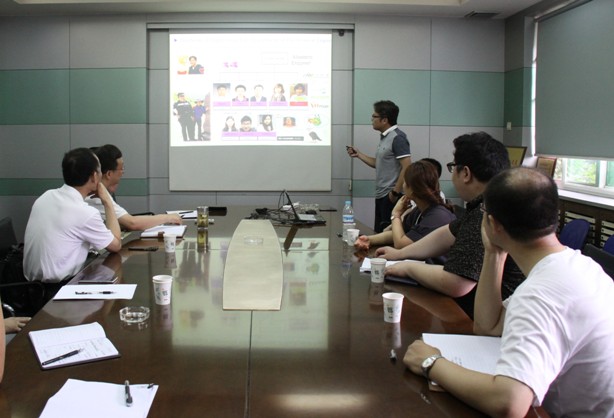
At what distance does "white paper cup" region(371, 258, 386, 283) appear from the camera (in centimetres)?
244

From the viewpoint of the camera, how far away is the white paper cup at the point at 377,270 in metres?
2.44

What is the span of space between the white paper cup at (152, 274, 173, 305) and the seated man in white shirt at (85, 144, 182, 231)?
5.83ft

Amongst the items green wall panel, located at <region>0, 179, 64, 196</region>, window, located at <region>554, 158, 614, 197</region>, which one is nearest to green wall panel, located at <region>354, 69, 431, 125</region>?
window, located at <region>554, 158, 614, 197</region>

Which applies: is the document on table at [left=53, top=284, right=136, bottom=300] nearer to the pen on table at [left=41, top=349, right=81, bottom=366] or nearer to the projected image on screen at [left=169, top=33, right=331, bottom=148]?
the pen on table at [left=41, top=349, right=81, bottom=366]

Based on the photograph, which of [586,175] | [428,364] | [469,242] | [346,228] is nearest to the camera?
[428,364]

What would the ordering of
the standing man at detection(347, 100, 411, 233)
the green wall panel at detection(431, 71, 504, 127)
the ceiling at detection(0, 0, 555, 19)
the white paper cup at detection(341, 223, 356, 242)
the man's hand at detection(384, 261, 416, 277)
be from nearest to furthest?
the man's hand at detection(384, 261, 416, 277)
the white paper cup at detection(341, 223, 356, 242)
the standing man at detection(347, 100, 411, 233)
the ceiling at detection(0, 0, 555, 19)
the green wall panel at detection(431, 71, 504, 127)

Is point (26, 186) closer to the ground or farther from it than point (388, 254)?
farther from it

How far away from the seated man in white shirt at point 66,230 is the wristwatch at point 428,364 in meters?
2.12

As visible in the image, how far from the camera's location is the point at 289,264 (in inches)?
109

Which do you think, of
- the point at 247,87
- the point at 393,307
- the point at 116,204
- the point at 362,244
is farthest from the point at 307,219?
the point at 247,87

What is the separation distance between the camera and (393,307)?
6.15 ft

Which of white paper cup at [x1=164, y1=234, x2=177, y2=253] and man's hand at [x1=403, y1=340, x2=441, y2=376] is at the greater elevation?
white paper cup at [x1=164, y1=234, x2=177, y2=253]

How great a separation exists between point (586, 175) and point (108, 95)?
5.05 meters

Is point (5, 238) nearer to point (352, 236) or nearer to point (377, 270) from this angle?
point (352, 236)
